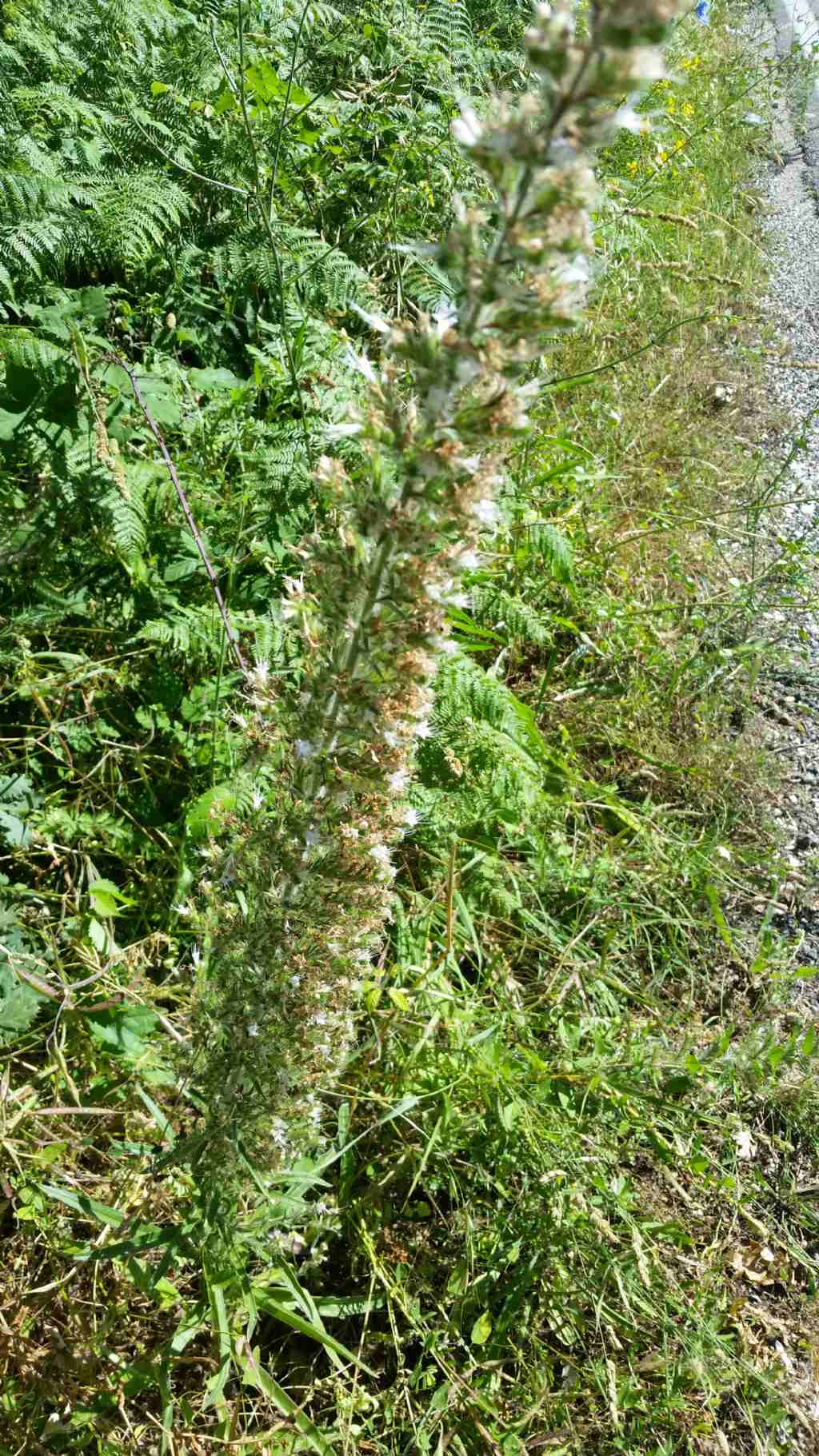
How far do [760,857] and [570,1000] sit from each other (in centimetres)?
103

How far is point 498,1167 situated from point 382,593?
1.53 m

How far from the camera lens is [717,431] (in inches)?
197

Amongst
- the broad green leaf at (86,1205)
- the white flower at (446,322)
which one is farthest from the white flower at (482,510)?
the broad green leaf at (86,1205)

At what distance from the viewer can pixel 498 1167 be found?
225 cm

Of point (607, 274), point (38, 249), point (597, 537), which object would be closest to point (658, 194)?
point (607, 274)

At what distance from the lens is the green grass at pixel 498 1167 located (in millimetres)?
1928

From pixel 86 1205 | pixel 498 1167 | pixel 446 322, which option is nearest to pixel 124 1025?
pixel 86 1205

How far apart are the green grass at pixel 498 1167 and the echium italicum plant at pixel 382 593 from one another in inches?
6.6

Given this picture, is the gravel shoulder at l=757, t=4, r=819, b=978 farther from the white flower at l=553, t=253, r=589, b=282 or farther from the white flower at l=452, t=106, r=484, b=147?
the white flower at l=452, t=106, r=484, b=147

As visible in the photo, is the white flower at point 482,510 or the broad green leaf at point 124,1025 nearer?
the white flower at point 482,510

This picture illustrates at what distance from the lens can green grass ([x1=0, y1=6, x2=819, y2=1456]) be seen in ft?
6.32

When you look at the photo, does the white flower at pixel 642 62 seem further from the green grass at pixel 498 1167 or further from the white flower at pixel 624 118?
the green grass at pixel 498 1167

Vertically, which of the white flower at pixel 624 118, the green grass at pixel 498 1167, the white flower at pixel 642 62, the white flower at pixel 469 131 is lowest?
the green grass at pixel 498 1167

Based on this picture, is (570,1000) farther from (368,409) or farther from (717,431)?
(717,431)
